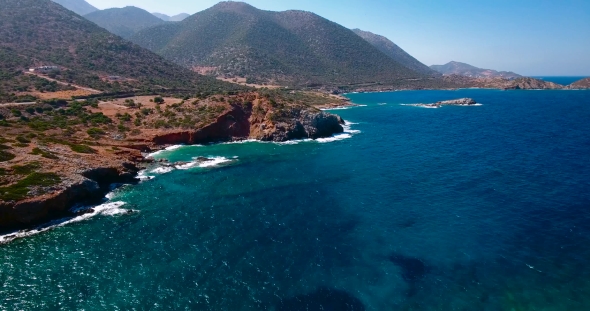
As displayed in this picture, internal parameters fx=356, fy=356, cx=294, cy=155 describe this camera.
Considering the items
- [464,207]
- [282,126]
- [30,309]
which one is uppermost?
[282,126]

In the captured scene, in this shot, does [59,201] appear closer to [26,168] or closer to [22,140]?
[26,168]

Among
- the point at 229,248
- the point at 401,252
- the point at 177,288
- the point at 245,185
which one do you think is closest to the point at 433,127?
the point at 245,185

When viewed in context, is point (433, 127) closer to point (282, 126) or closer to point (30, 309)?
point (282, 126)

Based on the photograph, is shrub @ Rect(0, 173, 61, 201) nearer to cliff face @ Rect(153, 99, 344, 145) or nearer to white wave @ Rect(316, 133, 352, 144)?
cliff face @ Rect(153, 99, 344, 145)

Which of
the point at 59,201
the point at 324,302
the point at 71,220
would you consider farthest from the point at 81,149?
the point at 324,302

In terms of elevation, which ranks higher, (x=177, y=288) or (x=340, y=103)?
(x=340, y=103)

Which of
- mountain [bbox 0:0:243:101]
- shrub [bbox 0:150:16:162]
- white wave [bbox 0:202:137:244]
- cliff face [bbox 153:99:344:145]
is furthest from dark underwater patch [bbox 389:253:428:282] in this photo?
mountain [bbox 0:0:243:101]
